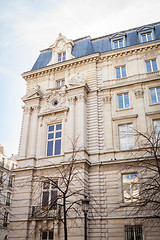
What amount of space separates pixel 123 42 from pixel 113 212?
63.2 ft

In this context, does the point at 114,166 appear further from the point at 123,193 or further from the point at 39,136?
the point at 39,136

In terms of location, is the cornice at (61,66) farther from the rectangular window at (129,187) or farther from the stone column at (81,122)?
the rectangular window at (129,187)

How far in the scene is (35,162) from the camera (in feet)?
80.7

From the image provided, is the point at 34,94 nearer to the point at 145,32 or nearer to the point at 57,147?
the point at 57,147

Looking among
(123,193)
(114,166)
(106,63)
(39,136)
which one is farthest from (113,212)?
(106,63)

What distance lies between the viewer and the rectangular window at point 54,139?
24703mm

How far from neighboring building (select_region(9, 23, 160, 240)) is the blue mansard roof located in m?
0.12

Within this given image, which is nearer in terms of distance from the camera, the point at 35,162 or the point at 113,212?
the point at 113,212

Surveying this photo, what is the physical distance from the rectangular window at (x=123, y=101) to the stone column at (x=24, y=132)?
10.1 m

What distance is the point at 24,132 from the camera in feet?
86.4

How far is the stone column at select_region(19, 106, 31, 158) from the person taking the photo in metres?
25.4

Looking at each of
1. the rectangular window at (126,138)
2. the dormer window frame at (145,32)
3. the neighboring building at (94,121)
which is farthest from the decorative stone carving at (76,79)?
the dormer window frame at (145,32)

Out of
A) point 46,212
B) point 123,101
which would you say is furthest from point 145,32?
point 46,212

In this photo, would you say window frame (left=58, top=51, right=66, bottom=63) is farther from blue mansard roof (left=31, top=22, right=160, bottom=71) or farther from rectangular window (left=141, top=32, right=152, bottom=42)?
rectangular window (left=141, top=32, right=152, bottom=42)
